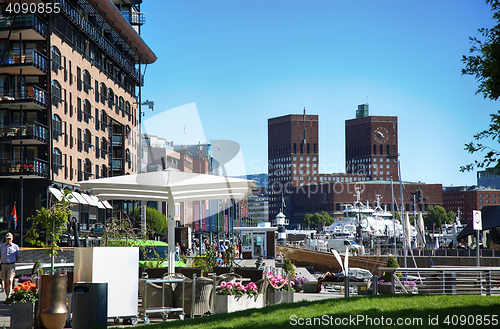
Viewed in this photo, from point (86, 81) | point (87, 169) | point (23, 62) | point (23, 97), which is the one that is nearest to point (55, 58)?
point (23, 62)

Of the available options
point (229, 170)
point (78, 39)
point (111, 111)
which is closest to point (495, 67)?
point (78, 39)

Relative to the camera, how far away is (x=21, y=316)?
965 centimetres

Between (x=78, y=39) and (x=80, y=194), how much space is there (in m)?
14.1

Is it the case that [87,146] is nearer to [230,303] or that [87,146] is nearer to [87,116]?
[87,116]

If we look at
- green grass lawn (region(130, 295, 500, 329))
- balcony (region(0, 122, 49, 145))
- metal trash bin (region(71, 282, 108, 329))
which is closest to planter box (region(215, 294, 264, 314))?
green grass lawn (region(130, 295, 500, 329))

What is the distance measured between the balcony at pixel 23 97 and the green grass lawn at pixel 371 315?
33633mm

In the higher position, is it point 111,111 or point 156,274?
point 111,111

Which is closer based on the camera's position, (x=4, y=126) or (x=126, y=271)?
(x=126, y=271)

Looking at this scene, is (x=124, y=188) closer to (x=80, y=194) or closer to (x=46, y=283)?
(x=46, y=283)

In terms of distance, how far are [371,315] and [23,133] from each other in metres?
36.0

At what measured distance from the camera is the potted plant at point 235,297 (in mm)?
11812

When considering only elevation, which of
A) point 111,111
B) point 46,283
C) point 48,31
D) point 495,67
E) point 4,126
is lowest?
point 46,283

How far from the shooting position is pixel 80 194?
146 ft

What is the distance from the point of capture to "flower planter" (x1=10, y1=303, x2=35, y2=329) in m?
9.63
